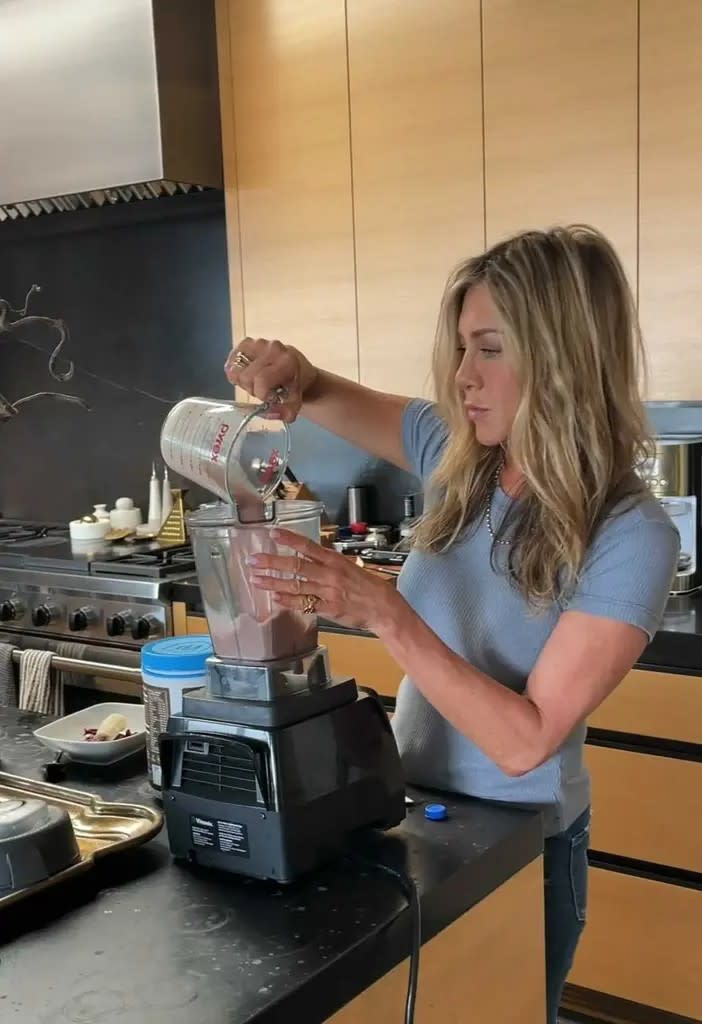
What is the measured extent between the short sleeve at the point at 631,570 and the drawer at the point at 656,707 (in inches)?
36.3

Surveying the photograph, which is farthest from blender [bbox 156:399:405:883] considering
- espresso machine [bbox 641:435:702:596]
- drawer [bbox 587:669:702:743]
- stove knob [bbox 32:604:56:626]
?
stove knob [bbox 32:604:56:626]

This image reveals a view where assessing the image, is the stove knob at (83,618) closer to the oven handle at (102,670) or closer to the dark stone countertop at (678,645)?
the oven handle at (102,670)

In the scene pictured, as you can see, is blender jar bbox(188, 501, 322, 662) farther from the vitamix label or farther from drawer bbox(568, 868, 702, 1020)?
drawer bbox(568, 868, 702, 1020)

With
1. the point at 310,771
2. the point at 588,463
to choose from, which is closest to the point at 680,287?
the point at 588,463

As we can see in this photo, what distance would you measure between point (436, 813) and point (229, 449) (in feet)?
1.58

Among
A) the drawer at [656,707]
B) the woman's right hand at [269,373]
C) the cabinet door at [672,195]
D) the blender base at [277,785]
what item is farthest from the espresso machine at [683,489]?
the blender base at [277,785]

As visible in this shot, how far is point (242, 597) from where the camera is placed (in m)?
1.17

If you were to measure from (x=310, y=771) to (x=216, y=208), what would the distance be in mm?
2597

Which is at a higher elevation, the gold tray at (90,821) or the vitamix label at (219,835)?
the vitamix label at (219,835)

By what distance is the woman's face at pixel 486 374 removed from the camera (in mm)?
1335

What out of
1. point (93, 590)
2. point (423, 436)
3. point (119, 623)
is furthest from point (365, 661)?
point (423, 436)

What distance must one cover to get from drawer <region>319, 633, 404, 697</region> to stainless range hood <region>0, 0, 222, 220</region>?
137 centimetres

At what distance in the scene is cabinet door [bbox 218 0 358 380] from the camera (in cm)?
285

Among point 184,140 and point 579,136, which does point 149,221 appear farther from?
point 579,136
